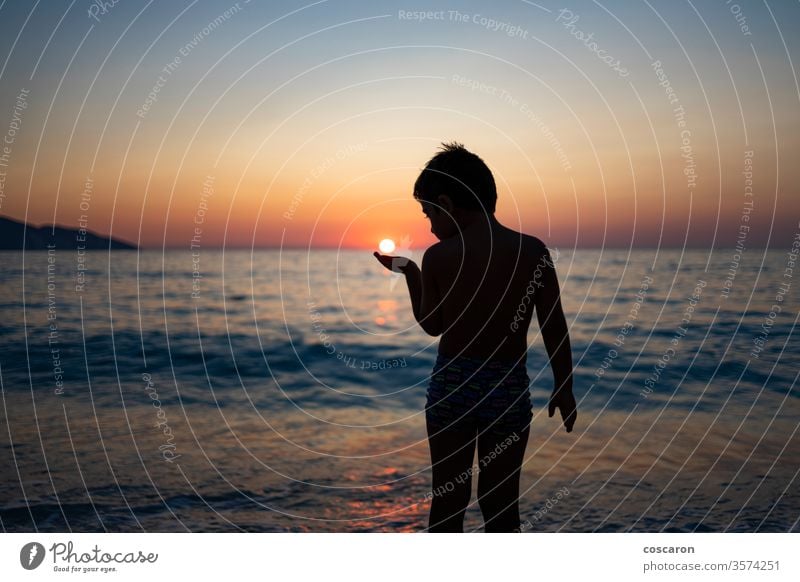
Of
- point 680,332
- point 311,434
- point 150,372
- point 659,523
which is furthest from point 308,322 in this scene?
point 659,523

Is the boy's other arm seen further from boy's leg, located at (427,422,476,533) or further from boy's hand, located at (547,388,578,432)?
boy's hand, located at (547,388,578,432)

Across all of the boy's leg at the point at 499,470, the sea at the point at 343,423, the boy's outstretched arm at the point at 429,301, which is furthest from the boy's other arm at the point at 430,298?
the sea at the point at 343,423

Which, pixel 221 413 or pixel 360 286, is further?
pixel 360 286

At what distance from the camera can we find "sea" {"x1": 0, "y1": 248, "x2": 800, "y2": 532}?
7.10 metres

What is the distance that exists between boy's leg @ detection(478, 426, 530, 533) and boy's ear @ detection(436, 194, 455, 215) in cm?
130

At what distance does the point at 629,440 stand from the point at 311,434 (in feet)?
15.0

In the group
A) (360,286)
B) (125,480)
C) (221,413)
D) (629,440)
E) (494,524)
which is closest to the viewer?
(494,524)

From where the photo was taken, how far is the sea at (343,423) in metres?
7.10

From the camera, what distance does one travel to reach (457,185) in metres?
3.84

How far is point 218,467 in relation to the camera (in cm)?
834

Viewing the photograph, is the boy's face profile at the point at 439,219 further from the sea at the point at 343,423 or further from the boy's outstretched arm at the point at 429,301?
the sea at the point at 343,423

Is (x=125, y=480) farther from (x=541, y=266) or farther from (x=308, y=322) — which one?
(x=308, y=322)
